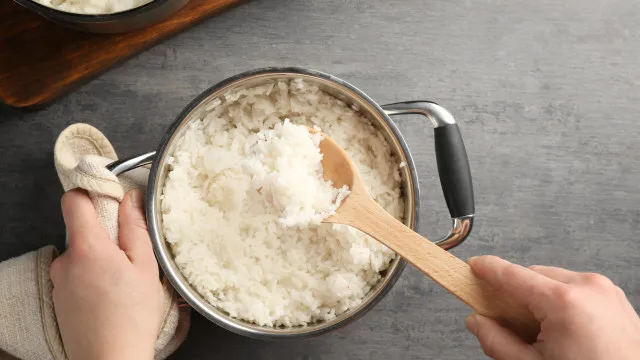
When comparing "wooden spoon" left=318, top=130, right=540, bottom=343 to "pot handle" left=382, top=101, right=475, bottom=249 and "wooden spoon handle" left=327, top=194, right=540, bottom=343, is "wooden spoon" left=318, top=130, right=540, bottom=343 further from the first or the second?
"pot handle" left=382, top=101, right=475, bottom=249

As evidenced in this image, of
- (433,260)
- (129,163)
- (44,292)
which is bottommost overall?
(44,292)

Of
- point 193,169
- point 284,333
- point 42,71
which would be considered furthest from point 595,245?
point 42,71

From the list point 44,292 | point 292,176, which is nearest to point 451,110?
point 292,176

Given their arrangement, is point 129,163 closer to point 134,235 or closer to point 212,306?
point 134,235

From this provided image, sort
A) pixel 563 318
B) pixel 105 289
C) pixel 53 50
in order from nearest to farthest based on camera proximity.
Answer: pixel 563 318
pixel 105 289
pixel 53 50

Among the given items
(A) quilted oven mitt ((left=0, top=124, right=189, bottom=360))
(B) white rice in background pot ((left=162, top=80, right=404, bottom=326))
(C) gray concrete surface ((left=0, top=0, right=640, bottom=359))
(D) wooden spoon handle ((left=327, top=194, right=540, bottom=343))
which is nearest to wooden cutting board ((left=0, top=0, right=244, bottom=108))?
(C) gray concrete surface ((left=0, top=0, right=640, bottom=359))

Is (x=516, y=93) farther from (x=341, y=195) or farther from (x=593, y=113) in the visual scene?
(x=341, y=195)
